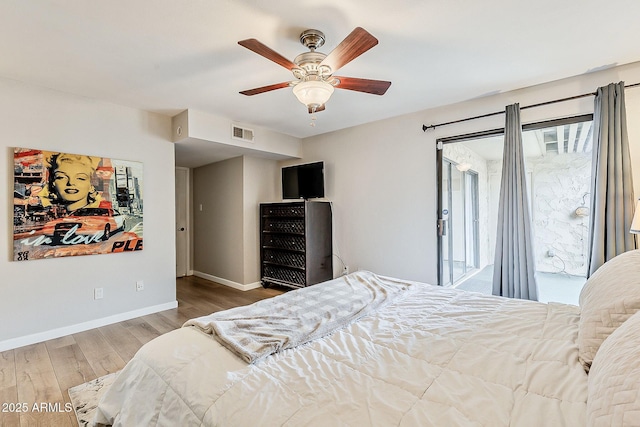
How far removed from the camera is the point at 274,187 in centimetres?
526

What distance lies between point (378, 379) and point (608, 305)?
0.95m

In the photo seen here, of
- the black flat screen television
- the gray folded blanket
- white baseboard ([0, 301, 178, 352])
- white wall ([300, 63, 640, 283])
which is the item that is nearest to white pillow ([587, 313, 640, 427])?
the gray folded blanket

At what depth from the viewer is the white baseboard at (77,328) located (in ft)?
8.92

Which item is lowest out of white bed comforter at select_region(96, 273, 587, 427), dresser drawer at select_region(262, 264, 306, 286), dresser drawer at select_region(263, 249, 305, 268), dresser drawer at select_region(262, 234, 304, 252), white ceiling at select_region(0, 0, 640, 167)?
dresser drawer at select_region(262, 264, 306, 286)

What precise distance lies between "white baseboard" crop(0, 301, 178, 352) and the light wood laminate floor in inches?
2.8

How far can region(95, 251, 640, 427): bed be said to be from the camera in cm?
88

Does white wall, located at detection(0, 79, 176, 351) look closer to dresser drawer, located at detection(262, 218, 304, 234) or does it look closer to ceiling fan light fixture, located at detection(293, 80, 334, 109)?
dresser drawer, located at detection(262, 218, 304, 234)

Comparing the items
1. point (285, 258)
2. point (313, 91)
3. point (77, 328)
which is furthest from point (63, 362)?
point (313, 91)

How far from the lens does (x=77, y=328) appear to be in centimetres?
306

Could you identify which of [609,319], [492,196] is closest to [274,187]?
[492,196]

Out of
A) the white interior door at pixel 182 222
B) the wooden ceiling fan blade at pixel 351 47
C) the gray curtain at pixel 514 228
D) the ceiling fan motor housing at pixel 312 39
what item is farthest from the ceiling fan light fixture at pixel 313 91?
the white interior door at pixel 182 222

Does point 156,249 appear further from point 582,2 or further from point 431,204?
point 582,2

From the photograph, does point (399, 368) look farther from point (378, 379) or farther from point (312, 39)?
point (312, 39)

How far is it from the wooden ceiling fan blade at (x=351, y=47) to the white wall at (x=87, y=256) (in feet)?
8.80
